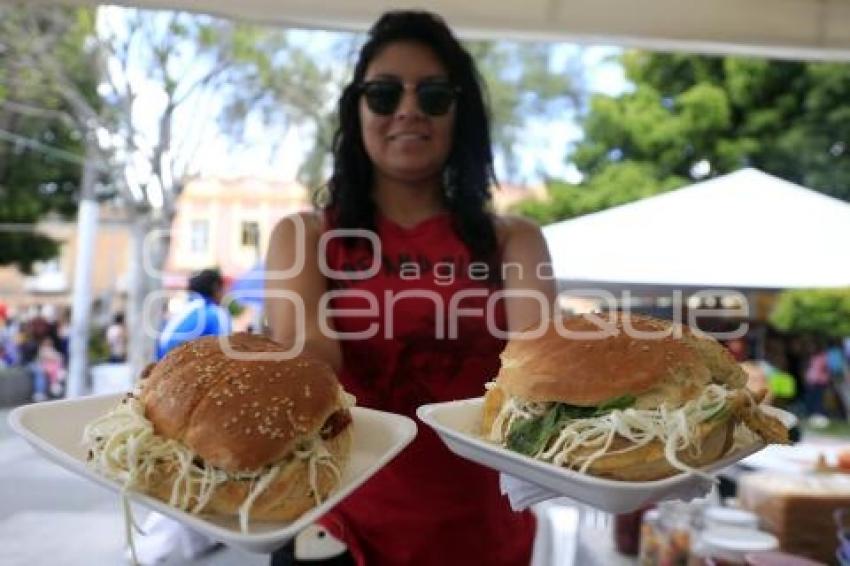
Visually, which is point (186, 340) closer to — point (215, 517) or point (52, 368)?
point (215, 517)

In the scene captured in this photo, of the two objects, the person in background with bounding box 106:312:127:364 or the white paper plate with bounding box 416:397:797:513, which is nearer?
the white paper plate with bounding box 416:397:797:513

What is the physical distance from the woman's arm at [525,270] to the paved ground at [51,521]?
0.85m

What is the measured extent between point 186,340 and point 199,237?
522 inches

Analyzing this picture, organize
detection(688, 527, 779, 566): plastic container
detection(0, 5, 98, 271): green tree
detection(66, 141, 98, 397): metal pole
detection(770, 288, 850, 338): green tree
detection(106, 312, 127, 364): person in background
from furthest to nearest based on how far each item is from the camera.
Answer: detection(106, 312, 127, 364): person in background, detection(770, 288, 850, 338): green tree, detection(0, 5, 98, 271): green tree, detection(66, 141, 98, 397): metal pole, detection(688, 527, 779, 566): plastic container

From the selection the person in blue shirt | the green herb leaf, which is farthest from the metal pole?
the green herb leaf

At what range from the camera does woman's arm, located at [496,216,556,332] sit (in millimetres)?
1688

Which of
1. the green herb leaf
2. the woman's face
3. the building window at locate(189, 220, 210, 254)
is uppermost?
the building window at locate(189, 220, 210, 254)

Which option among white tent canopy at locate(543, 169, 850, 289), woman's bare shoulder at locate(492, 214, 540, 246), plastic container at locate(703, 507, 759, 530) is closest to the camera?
woman's bare shoulder at locate(492, 214, 540, 246)

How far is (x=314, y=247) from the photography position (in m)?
1.75

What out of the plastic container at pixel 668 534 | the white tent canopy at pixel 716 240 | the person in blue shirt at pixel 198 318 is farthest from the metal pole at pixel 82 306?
the white tent canopy at pixel 716 240

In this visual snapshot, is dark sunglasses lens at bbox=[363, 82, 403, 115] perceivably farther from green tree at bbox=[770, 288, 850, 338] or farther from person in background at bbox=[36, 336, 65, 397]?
person in background at bbox=[36, 336, 65, 397]

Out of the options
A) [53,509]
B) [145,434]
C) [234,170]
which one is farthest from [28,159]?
[145,434]

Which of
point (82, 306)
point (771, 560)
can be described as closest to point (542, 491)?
point (771, 560)

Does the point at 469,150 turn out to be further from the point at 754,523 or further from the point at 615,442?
the point at 754,523
